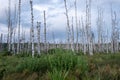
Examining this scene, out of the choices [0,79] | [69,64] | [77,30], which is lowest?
[0,79]

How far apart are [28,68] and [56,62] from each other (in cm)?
313

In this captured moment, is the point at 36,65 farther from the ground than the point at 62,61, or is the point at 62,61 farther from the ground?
the point at 62,61

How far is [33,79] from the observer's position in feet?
35.3

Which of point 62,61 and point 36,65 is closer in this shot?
point 62,61

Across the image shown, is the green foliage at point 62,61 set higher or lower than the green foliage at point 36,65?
higher

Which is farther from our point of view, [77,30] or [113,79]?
[77,30]

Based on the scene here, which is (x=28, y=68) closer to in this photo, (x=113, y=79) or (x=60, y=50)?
(x=60, y=50)

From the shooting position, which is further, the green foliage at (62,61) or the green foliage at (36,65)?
the green foliage at (36,65)

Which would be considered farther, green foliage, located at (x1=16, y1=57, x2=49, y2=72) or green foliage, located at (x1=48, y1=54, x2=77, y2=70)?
green foliage, located at (x1=16, y1=57, x2=49, y2=72)

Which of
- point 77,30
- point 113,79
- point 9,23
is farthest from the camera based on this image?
point 77,30

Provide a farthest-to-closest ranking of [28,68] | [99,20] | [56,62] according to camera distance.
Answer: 1. [99,20]
2. [28,68]
3. [56,62]

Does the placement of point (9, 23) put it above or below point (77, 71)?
above

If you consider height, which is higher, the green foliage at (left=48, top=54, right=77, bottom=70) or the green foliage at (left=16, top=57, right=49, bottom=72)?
the green foliage at (left=48, top=54, right=77, bottom=70)

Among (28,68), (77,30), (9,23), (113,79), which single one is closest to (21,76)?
(28,68)
